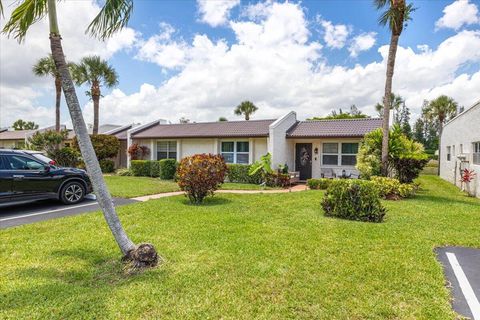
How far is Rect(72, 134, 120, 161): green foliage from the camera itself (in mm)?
22312

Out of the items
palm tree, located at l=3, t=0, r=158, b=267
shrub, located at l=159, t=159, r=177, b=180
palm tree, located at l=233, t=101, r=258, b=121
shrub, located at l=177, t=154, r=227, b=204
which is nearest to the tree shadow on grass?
palm tree, located at l=3, t=0, r=158, b=267

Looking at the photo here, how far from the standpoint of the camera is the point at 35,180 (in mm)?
9422

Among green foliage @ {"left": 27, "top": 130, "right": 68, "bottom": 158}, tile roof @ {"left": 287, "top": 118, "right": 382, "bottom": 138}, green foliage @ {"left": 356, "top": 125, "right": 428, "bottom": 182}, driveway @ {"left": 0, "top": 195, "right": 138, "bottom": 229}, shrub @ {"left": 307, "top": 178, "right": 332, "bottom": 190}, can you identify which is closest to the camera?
driveway @ {"left": 0, "top": 195, "right": 138, "bottom": 229}

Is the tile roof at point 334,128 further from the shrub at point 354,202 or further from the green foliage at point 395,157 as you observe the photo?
the shrub at point 354,202

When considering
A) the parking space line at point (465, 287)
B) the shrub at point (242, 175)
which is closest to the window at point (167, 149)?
the shrub at point (242, 175)

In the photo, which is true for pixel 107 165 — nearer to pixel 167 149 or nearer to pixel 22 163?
pixel 167 149

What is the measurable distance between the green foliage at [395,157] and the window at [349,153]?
2.75 meters

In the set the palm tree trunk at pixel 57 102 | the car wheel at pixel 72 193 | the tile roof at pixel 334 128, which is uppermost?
the palm tree trunk at pixel 57 102

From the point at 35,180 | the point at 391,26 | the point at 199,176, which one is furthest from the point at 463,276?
the point at 35,180

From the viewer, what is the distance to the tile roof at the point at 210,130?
18.3m

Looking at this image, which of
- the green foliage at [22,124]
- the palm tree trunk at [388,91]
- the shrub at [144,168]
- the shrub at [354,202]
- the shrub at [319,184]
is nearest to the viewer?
the shrub at [354,202]

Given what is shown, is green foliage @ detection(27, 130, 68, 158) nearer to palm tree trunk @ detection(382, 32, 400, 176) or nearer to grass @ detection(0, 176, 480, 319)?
grass @ detection(0, 176, 480, 319)

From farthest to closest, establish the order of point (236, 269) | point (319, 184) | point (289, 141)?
point (289, 141), point (319, 184), point (236, 269)

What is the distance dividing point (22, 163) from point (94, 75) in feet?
59.2
